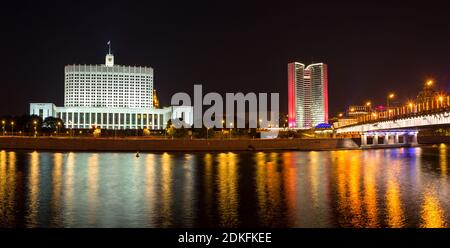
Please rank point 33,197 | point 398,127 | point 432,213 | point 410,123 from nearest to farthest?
point 432,213, point 33,197, point 410,123, point 398,127

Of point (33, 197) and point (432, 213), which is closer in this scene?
point (432, 213)

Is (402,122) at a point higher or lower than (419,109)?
lower

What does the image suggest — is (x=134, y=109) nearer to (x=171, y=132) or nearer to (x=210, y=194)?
(x=171, y=132)

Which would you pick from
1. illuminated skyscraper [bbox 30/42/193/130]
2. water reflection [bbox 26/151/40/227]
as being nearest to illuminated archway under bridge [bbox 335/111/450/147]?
water reflection [bbox 26/151/40/227]

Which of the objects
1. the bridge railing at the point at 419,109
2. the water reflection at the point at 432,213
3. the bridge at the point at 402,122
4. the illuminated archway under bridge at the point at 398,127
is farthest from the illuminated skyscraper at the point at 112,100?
the water reflection at the point at 432,213

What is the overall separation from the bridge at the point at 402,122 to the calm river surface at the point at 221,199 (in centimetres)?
1138

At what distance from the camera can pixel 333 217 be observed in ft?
53.3

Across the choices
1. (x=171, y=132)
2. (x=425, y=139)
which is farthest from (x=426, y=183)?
(x=425, y=139)

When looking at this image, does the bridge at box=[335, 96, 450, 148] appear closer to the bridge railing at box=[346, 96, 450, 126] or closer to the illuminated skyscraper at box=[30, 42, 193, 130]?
the bridge railing at box=[346, 96, 450, 126]

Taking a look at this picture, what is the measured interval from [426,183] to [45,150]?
50.4m

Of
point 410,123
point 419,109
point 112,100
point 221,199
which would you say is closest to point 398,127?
point 410,123

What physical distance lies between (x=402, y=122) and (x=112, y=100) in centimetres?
12098

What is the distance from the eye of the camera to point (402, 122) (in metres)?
55.6

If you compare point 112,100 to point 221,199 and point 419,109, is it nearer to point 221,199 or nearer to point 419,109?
point 419,109
